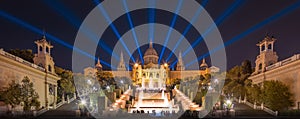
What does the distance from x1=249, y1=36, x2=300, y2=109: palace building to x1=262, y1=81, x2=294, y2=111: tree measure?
1.04 m

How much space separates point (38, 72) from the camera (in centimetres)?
3928

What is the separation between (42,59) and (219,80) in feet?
89.1

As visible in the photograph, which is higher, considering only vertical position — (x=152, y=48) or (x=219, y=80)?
(x=152, y=48)

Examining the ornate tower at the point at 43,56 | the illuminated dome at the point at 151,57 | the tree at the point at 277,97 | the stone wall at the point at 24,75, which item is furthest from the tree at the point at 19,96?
the illuminated dome at the point at 151,57

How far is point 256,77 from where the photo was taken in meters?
44.1

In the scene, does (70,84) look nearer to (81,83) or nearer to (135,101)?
(81,83)

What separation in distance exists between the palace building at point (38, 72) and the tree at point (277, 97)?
75.1ft

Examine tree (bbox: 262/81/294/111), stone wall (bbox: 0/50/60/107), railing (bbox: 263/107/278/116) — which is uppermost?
stone wall (bbox: 0/50/60/107)

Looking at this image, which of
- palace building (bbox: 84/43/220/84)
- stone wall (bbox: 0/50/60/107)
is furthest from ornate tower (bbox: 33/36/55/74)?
palace building (bbox: 84/43/220/84)

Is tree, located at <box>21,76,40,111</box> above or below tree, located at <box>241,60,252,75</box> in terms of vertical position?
below

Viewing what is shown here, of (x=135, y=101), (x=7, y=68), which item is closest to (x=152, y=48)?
(x=135, y=101)

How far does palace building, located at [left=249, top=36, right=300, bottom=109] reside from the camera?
31500 millimetres

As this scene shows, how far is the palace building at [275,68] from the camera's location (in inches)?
1240

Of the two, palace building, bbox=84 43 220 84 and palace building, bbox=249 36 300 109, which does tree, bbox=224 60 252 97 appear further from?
palace building, bbox=84 43 220 84
